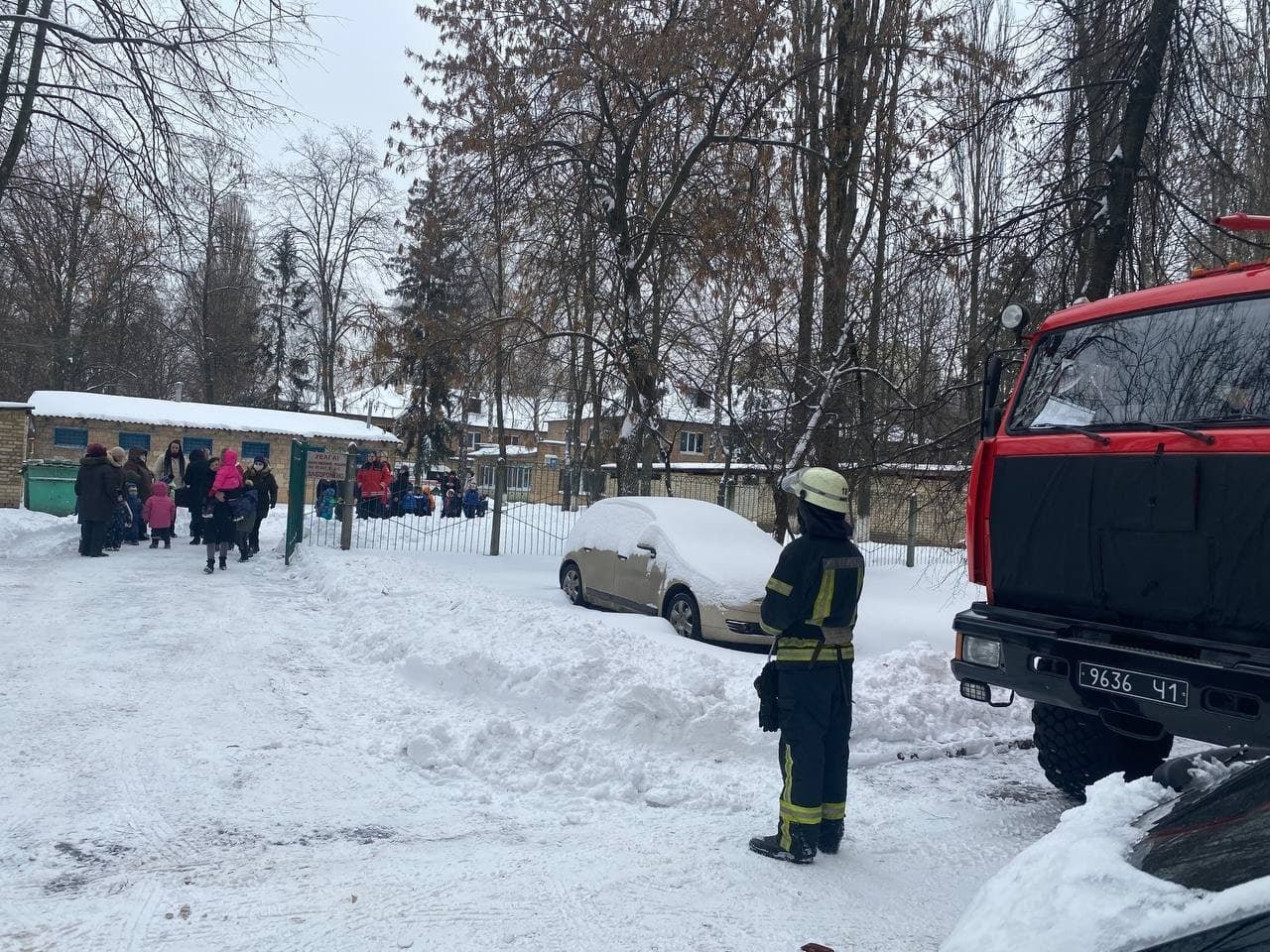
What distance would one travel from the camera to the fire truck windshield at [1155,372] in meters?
4.78

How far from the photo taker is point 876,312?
12961 millimetres

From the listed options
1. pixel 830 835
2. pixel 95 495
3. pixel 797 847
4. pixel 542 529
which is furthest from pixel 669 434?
pixel 797 847

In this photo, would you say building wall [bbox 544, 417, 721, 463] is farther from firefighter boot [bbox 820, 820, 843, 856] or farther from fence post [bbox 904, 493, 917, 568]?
firefighter boot [bbox 820, 820, 843, 856]

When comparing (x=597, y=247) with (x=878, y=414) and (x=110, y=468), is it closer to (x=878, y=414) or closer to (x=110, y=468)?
(x=878, y=414)

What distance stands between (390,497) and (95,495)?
9.18 meters

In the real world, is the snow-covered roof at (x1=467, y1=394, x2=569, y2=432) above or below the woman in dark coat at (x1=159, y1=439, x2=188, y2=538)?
above

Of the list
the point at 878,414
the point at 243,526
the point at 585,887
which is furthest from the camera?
the point at 243,526

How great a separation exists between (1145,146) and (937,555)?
34.7 ft

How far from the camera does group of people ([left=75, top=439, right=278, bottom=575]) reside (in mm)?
14836

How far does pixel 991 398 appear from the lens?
20.2 feet

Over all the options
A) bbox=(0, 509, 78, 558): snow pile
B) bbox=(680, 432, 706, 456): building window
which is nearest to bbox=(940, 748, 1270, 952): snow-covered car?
bbox=(0, 509, 78, 558): snow pile

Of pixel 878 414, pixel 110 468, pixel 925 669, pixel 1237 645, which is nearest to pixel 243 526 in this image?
pixel 110 468

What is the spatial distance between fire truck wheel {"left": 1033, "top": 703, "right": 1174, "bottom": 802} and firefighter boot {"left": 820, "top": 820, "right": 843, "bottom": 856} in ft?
5.67

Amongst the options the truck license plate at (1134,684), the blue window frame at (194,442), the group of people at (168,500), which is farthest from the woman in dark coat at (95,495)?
the blue window frame at (194,442)
